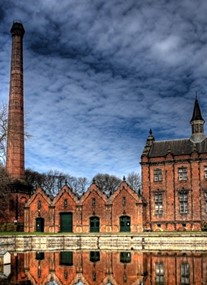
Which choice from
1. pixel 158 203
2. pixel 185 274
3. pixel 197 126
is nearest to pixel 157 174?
pixel 158 203

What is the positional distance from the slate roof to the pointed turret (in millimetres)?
641

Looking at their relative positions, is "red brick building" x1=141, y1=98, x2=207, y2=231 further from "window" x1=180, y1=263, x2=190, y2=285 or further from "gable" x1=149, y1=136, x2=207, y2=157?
"window" x1=180, y1=263, x2=190, y2=285

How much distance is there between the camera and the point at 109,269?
23.8m

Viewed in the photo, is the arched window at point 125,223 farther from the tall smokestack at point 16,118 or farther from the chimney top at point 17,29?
the chimney top at point 17,29

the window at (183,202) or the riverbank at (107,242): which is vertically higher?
the window at (183,202)

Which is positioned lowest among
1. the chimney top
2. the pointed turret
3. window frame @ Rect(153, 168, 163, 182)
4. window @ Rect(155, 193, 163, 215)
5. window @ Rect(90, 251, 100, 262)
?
window @ Rect(90, 251, 100, 262)

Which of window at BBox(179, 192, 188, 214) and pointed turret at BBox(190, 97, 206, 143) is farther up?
pointed turret at BBox(190, 97, 206, 143)

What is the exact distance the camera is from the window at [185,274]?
19294mm

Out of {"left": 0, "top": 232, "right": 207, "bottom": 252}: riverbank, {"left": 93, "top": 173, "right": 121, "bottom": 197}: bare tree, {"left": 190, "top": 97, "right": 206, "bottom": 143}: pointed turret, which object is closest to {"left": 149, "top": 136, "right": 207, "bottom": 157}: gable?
{"left": 190, "top": 97, "right": 206, "bottom": 143}: pointed turret

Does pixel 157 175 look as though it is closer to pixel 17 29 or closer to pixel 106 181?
pixel 17 29

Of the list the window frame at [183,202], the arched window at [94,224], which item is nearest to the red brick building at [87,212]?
the arched window at [94,224]

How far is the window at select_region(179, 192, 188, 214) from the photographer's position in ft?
163

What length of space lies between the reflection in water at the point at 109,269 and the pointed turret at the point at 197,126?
78.2ft

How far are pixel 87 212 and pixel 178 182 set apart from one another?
11905 mm
